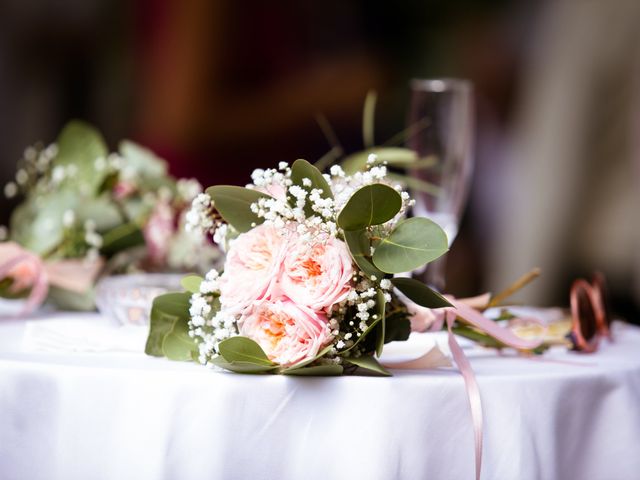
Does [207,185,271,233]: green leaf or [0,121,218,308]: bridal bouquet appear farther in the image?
[0,121,218,308]: bridal bouquet

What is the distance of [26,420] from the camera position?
967mm

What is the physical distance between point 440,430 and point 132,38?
3.35 m

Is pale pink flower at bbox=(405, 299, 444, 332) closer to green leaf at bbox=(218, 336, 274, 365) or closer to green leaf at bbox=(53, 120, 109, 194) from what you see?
green leaf at bbox=(218, 336, 274, 365)

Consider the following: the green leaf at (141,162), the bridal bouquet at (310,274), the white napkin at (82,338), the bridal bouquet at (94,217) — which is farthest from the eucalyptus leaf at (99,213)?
the bridal bouquet at (310,274)

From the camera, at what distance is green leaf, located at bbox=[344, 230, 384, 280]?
0.91 meters

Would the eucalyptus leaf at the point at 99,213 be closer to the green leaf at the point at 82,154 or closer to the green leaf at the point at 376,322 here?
the green leaf at the point at 82,154

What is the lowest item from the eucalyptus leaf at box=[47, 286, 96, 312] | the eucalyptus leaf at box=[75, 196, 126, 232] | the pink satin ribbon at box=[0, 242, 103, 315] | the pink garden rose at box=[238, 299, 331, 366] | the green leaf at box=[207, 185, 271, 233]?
the eucalyptus leaf at box=[47, 286, 96, 312]

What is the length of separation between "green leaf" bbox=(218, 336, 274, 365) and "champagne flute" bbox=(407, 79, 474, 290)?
2.13 feet

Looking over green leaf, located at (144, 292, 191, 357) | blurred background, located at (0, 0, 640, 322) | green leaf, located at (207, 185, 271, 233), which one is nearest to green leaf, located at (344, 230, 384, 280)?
green leaf, located at (207, 185, 271, 233)

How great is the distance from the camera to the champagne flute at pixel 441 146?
1.51 metres

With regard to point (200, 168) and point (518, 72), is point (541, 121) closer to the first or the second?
point (518, 72)

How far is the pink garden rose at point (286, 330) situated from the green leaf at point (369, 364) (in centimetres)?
4

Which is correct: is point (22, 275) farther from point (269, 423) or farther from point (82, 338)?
point (269, 423)

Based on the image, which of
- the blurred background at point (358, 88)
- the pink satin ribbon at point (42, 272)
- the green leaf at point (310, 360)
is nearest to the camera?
the green leaf at point (310, 360)
